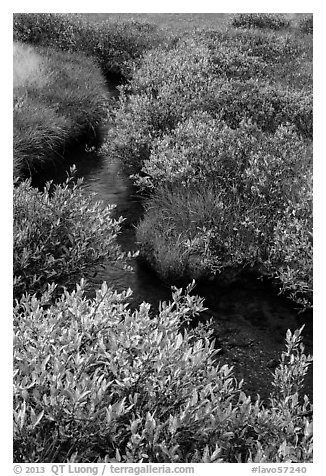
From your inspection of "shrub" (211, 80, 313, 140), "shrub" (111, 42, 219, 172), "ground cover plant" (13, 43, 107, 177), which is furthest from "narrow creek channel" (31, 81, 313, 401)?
"shrub" (211, 80, 313, 140)

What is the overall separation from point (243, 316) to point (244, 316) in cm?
1

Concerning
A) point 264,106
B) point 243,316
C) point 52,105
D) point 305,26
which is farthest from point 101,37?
point 243,316

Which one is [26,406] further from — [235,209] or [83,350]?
[235,209]

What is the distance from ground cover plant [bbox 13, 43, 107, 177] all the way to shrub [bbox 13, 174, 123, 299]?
110 inches

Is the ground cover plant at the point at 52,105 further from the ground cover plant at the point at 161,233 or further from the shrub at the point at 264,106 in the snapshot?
the shrub at the point at 264,106

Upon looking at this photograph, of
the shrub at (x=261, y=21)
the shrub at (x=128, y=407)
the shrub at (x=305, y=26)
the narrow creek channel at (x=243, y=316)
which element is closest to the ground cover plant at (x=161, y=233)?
the shrub at (x=128, y=407)

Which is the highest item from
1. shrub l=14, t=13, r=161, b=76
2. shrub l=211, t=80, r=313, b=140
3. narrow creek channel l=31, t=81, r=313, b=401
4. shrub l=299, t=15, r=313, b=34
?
shrub l=299, t=15, r=313, b=34

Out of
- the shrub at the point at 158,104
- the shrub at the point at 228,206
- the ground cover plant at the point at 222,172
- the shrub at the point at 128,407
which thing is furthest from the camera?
the shrub at the point at 158,104

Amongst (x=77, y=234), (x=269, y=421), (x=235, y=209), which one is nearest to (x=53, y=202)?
(x=77, y=234)

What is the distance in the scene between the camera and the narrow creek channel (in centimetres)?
580

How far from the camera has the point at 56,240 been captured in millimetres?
6449

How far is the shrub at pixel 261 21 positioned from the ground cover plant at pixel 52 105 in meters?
5.70

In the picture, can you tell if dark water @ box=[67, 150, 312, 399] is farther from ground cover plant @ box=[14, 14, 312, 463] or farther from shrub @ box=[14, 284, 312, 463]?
shrub @ box=[14, 284, 312, 463]

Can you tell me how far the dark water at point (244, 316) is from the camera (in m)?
5.82
